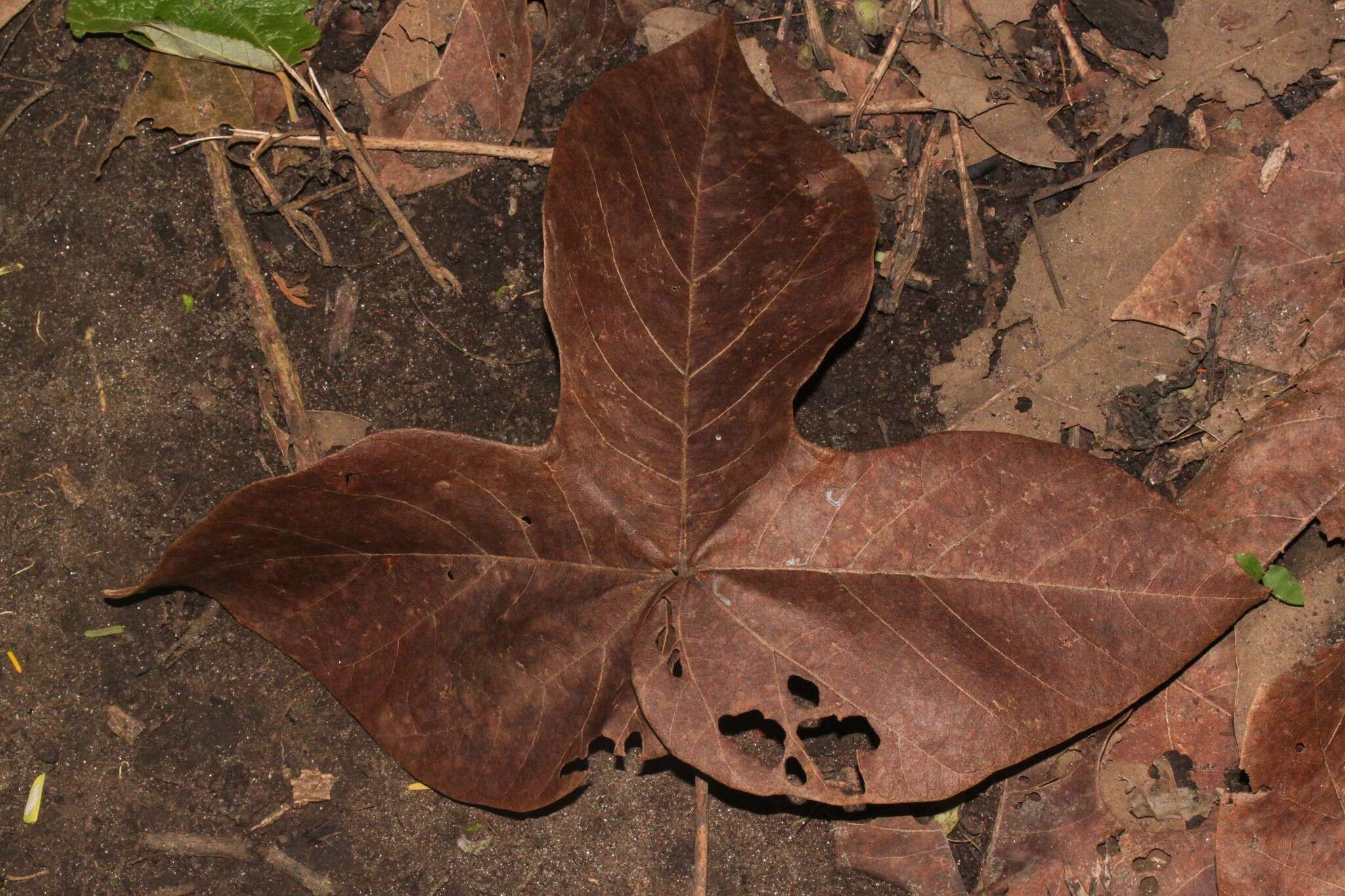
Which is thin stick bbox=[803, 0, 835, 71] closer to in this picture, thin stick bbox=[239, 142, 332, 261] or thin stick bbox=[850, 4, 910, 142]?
thin stick bbox=[850, 4, 910, 142]

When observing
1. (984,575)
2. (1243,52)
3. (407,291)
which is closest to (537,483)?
(407,291)

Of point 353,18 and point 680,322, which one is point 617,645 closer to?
point 680,322

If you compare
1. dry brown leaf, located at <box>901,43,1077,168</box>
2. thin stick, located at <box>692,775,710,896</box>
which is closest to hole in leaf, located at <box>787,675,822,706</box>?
thin stick, located at <box>692,775,710,896</box>

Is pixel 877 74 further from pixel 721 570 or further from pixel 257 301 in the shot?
pixel 257 301

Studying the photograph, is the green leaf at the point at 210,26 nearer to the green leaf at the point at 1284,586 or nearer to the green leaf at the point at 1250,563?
the green leaf at the point at 1250,563

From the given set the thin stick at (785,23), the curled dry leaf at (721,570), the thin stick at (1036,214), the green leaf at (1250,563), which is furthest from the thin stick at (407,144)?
the green leaf at (1250,563)

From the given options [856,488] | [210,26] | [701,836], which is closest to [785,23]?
[856,488]
